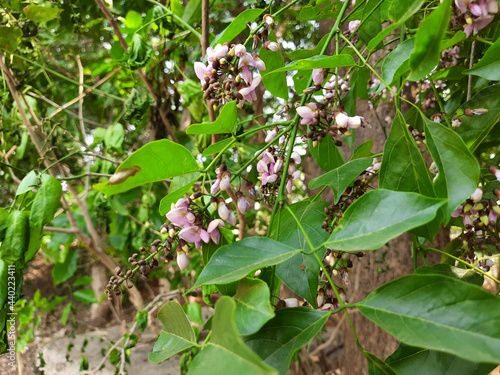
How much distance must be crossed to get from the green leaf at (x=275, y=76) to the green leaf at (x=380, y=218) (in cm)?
31

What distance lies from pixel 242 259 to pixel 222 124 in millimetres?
173

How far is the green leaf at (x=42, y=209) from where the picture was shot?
2.26 feet

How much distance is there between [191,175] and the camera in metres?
0.48

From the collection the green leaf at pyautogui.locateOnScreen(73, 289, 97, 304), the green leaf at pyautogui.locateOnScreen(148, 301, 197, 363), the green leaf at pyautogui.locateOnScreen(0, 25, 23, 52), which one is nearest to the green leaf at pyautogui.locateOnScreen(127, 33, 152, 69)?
the green leaf at pyautogui.locateOnScreen(0, 25, 23, 52)

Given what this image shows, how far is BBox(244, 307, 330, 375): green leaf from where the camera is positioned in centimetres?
35

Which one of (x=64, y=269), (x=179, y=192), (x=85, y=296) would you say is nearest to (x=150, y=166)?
(x=179, y=192)

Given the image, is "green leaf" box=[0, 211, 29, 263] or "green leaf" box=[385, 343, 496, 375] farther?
"green leaf" box=[0, 211, 29, 263]

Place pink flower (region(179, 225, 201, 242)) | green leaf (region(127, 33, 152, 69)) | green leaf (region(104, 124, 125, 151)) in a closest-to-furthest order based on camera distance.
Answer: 1. pink flower (region(179, 225, 201, 242))
2. green leaf (region(127, 33, 152, 69))
3. green leaf (region(104, 124, 125, 151))

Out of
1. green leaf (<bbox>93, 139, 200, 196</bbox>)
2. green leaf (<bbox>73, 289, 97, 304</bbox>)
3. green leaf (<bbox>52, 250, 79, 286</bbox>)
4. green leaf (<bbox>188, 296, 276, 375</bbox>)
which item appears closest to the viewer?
green leaf (<bbox>188, 296, 276, 375</bbox>)

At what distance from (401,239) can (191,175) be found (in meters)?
1.44

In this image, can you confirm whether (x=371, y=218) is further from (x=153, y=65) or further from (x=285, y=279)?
(x=153, y=65)

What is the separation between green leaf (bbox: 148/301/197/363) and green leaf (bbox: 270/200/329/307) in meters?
0.13

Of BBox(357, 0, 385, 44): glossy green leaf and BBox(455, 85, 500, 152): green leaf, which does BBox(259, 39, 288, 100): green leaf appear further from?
BBox(455, 85, 500, 152): green leaf

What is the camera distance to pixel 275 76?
23.8 inches
